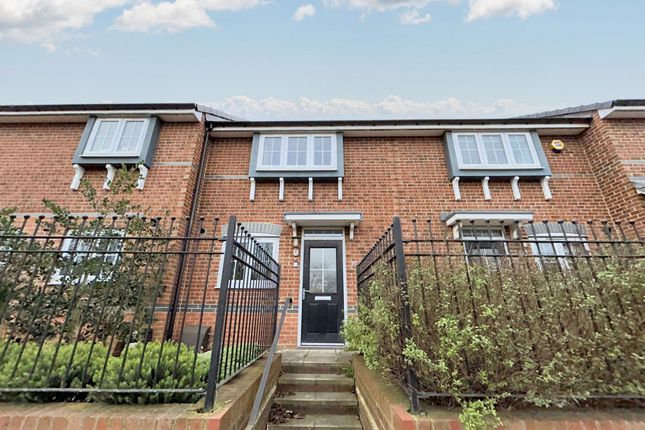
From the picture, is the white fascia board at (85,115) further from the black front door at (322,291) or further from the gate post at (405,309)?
the gate post at (405,309)

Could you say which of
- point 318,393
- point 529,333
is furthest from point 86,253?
point 529,333

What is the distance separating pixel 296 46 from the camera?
39.0 ft

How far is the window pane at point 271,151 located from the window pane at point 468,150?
5.08m

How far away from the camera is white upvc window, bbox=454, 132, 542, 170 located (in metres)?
7.07

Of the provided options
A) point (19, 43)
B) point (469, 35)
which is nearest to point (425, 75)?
point (469, 35)

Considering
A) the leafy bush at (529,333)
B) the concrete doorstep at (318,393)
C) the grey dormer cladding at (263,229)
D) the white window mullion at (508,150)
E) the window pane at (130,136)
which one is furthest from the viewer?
the white window mullion at (508,150)

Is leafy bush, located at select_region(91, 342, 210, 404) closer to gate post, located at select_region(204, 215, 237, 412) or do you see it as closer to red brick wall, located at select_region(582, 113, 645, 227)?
gate post, located at select_region(204, 215, 237, 412)

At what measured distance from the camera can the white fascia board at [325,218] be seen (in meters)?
6.43

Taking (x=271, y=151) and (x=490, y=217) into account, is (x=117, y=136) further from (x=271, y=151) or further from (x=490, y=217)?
(x=490, y=217)

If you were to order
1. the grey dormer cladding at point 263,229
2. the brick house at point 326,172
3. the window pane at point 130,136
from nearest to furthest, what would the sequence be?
the brick house at point 326,172 → the grey dormer cladding at point 263,229 → the window pane at point 130,136

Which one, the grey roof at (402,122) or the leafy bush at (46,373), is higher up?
the grey roof at (402,122)

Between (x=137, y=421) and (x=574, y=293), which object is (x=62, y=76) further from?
(x=574, y=293)

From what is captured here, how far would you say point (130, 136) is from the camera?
7.20 m

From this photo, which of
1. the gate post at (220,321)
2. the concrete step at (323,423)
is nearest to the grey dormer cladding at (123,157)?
the gate post at (220,321)
